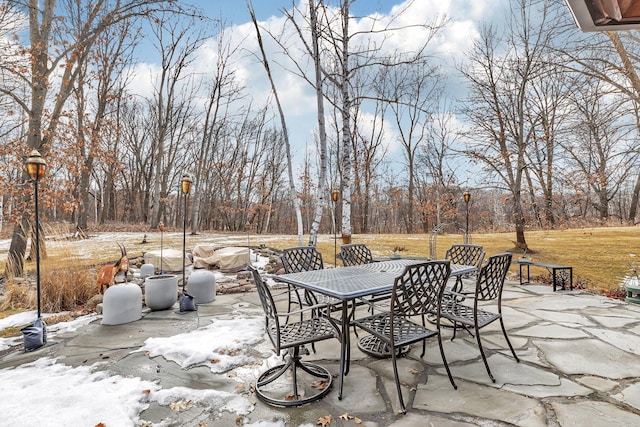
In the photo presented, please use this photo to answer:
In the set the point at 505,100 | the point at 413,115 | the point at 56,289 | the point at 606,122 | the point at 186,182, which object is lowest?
the point at 56,289

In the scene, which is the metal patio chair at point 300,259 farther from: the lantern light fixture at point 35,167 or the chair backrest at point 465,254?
the lantern light fixture at point 35,167

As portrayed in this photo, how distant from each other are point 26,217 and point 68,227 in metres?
2.26

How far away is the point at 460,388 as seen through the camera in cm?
230

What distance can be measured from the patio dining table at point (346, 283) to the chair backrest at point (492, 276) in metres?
0.31

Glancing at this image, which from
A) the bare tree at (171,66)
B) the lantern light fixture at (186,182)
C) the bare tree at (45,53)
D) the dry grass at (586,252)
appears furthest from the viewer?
the bare tree at (171,66)

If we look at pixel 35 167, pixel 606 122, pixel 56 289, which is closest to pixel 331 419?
pixel 35 167

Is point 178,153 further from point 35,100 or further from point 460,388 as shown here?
point 460,388

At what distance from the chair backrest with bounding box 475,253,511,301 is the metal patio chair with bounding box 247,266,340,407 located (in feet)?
4.02

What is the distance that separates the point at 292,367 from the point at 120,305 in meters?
2.65

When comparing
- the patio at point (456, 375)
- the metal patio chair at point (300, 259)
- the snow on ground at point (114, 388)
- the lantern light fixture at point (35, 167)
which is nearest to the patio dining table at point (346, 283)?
the patio at point (456, 375)

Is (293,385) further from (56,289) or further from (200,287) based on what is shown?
(56,289)

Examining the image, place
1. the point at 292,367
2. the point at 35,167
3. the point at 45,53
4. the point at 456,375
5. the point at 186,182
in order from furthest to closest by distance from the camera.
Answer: the point at 45,53
the point at 186,182
the point at 35,167
the point at 456,375
the point at 292,367

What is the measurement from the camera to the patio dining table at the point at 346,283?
2291mm

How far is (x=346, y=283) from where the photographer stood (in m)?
2.65
